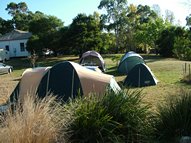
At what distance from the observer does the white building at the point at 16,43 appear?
5797cm

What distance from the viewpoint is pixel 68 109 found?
6.35 m

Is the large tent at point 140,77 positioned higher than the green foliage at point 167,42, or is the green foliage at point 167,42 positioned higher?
the green foliage at point 167,42

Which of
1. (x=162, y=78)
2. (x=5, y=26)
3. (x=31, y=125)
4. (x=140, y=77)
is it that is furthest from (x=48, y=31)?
(x=31, y=125)

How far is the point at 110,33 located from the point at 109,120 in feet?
176

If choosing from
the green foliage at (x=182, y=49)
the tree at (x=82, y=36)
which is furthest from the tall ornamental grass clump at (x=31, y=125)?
the green foliage at (x=182, y=49)

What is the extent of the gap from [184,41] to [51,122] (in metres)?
39.4

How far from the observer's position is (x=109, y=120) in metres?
6.29

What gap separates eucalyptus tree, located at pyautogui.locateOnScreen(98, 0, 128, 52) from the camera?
2379 inches

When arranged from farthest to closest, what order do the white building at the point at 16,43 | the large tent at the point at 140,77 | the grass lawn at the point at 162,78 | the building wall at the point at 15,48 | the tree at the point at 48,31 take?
the building wall at the point at 15,48
the white building at the point at 16,43
the tree at the point at 48,31
the large tent at the point at 140,77
the grass lawn at the point at 162,78

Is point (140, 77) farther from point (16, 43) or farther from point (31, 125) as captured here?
point (16, 43)

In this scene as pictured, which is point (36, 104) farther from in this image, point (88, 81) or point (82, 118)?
point (88, 81)

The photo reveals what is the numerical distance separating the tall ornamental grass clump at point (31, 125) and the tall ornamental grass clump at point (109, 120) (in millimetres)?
451

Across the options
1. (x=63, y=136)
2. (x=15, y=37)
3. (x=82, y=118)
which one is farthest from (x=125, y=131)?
(x=15, y=37)

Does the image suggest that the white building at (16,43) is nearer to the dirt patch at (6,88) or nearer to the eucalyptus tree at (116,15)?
the eucalyptus tree at (116,15)
